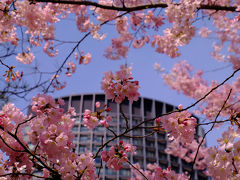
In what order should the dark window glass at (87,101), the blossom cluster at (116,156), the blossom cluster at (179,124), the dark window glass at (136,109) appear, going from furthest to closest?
the dark window glass at (136,109) → the dark window glass at (87,101) → the blossom cluster at (116,156) → the blossom cluster at (179,124)

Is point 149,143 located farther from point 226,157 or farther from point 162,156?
point 226,157

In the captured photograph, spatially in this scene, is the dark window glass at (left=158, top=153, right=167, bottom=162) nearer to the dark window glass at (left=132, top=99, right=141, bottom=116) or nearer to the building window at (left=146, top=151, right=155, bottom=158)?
the building window at (left=146, top=151, right=155, bottom=158)

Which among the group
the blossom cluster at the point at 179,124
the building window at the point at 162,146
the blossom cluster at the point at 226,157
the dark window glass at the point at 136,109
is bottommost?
the blossom cluster at the point at 226,157

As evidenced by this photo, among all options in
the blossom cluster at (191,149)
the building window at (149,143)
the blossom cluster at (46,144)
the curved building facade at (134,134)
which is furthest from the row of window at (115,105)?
the blossom cluster at (46,144)

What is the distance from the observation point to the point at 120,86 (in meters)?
1.85

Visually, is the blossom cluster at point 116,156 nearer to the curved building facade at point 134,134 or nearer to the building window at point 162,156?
the curved building facade at point 134,134

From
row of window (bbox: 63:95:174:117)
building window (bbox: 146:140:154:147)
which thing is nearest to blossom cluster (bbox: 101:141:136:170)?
row of window (bbox: 63:95:174:117)

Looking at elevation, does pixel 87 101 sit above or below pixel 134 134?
above

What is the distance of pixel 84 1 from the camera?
2859mm

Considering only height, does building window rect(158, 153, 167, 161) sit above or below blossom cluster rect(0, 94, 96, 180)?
above

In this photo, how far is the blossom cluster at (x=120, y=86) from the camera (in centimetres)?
184

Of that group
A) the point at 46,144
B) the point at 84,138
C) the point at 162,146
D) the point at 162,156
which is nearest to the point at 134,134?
the point at 162,146

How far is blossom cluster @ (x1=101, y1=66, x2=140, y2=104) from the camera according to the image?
72.4 inches

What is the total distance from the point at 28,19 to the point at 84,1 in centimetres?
101
